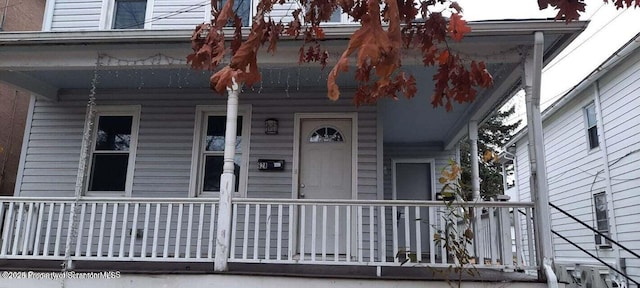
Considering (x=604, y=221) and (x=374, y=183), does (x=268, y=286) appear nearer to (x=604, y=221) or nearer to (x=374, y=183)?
(x=374, y=183)

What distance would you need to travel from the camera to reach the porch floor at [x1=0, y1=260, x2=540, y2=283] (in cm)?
454

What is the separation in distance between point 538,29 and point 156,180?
5131mm

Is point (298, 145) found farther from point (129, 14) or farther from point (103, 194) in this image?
point (129, 14)

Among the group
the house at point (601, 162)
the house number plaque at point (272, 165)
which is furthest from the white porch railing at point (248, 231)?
the house at point (601, 162)

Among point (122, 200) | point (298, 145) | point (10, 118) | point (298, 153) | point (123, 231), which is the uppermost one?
point (10, 118)

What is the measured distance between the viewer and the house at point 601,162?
25.8ft

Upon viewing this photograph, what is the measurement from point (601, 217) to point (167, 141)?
320 inches

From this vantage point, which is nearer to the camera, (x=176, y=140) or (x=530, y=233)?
(x=530, y=233)

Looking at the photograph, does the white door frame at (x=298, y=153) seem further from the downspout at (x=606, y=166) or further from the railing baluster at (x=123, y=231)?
the downspout at (x=606, y=166)

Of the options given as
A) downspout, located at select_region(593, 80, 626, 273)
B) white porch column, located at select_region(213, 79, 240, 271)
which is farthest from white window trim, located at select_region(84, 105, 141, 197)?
downspout, located at select_region(593, 80, 626, 273)

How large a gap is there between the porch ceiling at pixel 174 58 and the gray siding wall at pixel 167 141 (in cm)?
21

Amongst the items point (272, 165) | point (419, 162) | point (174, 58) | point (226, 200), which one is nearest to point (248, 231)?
point (272, 165)

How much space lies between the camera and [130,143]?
6840 millimetres

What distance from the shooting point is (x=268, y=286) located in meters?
4.59
